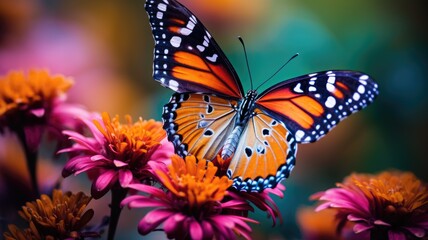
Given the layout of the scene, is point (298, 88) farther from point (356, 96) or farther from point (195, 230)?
point (195, 230)

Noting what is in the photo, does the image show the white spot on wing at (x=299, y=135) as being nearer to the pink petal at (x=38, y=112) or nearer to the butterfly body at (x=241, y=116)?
the butterfly body at (x=241, y=116)

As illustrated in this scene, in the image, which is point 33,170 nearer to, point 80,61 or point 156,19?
point 156,19

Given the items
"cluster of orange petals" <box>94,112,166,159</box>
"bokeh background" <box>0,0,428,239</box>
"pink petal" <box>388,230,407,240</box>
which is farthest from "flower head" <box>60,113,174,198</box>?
"bokeh background" <box>0,0,428,239</box>

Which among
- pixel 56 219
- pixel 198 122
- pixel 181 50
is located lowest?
pixel 56 219

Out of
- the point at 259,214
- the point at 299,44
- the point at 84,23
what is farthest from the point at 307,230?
the point at 84,23

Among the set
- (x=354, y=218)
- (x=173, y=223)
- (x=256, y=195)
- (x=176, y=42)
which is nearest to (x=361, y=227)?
(x=354, y=218)

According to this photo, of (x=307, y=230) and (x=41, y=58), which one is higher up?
(x=41, y=58)
